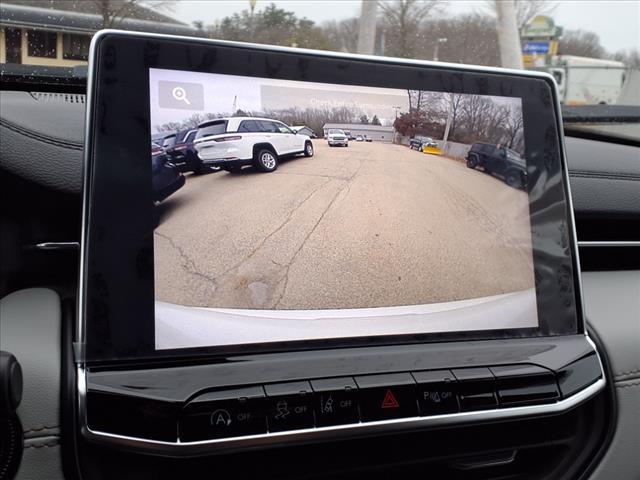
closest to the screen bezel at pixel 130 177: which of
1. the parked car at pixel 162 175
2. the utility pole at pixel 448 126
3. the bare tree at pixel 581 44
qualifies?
the parked car at pixel 162 175

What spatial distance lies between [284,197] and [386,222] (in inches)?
9.4

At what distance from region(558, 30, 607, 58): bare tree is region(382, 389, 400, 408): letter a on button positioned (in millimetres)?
2151

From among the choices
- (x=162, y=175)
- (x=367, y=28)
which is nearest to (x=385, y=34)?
(x=367, y=28)

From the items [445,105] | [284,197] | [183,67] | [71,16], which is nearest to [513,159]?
[445,105]

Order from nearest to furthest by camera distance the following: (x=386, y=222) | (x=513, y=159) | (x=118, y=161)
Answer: (x=118, y=161), (x=386, y=222), (x=513, y=159)

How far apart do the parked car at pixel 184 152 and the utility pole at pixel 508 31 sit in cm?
161

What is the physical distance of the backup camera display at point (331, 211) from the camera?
4.27 feet

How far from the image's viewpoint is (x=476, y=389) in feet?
4.74

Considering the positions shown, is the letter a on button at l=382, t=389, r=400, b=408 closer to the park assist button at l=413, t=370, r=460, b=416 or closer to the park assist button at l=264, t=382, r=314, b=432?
the park assist button at l=413, t=370, r=460, b=416

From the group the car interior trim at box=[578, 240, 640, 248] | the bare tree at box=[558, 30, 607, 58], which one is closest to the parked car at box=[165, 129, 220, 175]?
the car interior trim at box=[578, 240, 640, 248]

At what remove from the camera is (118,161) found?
4.08 ft

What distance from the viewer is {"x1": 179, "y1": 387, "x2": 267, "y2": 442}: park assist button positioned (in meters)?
1.24

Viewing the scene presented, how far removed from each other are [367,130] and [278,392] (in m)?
0.63

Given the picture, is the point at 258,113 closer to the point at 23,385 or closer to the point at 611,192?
the point at 23,385
